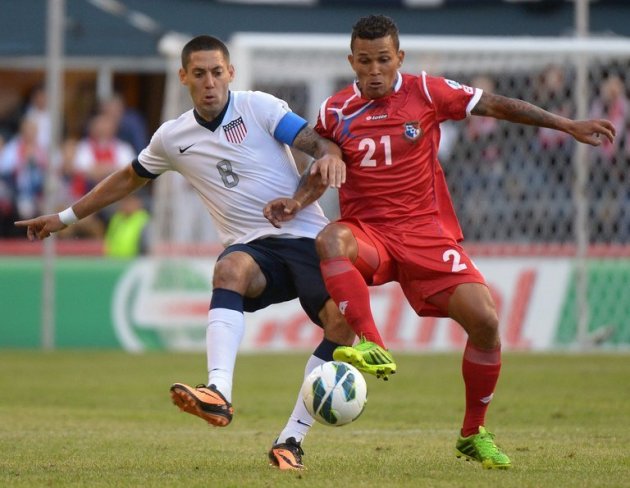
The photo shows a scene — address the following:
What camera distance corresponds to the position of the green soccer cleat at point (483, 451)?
298 inches

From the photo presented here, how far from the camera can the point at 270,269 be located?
778 cm

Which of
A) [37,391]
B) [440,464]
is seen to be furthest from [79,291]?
[440,464]

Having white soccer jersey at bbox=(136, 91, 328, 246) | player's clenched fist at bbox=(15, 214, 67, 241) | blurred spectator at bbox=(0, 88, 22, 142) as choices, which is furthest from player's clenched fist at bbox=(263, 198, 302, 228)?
blurred spectator at bbox=(0, 88, 22, 142)

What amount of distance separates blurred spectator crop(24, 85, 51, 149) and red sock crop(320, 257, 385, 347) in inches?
539

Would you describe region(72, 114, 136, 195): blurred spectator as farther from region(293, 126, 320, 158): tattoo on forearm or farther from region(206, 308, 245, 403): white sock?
region(206, 308, 245, 403): white sock

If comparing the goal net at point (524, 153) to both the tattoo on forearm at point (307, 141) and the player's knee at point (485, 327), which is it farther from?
the player's knee at point (485, 327)

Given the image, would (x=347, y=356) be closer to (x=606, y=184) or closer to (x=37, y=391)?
(x=37, y=391)

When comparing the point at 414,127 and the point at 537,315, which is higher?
the point at 414,127

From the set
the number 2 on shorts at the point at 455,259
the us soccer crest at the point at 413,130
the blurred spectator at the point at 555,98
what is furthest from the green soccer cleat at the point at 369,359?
the blurred spectator at the point at 555,98

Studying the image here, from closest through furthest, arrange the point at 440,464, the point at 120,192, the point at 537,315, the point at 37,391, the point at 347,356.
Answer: the point at 347,356 → the point at 440,464 → the point at 120,192 → the point at 37,391 → the point at 537,315

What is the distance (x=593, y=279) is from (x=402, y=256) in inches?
381

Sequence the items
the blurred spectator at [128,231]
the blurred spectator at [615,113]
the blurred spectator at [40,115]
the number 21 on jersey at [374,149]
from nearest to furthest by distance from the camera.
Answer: the number 21 on jersey at [374,149], the blurred spectator at [615,113], the blurred spectator at [128,231], the blurred spectator at [40,115]

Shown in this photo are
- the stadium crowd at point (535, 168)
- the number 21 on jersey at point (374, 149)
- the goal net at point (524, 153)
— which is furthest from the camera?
the stadium crowd at point (535, 168)

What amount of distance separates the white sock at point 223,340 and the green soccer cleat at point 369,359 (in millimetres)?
691
